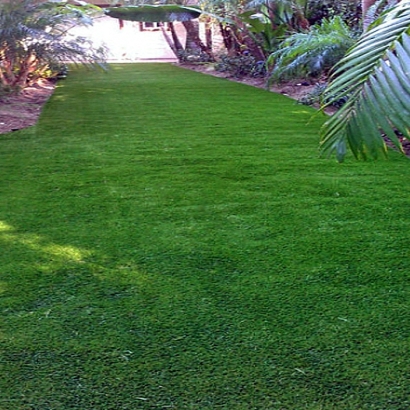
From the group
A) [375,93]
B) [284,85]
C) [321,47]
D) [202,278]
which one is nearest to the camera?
[375,93]

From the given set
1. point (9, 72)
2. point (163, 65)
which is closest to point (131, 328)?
point (9, 72)

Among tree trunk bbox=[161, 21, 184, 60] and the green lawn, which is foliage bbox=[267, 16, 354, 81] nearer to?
the green lawn

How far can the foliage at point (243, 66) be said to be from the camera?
25.7ft

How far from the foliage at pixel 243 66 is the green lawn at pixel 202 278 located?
4.24m

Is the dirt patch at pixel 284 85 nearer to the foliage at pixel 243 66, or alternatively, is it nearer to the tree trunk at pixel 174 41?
the foliage at pixel 243 66

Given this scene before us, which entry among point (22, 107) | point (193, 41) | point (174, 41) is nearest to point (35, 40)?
point (22, 107)

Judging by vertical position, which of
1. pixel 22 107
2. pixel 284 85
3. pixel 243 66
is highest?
pixel 243 66

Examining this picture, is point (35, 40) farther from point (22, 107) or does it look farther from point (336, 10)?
point (336, 10)

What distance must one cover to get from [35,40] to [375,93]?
4.75 metres

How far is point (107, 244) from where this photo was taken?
7.42 feet

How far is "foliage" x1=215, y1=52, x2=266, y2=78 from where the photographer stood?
7.82 meters

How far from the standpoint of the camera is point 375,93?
111 cm

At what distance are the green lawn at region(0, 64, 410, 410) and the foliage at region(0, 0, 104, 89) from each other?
1486mm

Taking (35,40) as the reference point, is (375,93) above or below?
below
